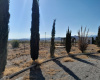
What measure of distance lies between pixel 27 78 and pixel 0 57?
5.36ft

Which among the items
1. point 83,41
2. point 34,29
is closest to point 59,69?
point 34,29

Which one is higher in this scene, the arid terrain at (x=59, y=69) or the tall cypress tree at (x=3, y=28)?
the tall cypress tree at (x=3, y=28)

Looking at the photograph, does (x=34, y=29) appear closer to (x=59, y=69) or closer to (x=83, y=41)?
(x=59, y=69)

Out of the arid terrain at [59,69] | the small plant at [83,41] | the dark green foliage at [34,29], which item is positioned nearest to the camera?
the arid terrain at [59,69]

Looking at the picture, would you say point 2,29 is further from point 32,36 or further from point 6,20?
point 32,36

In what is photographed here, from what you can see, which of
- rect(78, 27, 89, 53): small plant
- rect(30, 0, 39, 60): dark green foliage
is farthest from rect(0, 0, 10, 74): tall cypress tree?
rect(78, 27, 89, 53): small plant

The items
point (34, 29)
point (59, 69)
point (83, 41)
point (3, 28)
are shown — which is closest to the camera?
point (3, 28)

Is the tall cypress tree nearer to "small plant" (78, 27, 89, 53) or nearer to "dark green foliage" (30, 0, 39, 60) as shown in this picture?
"dark green foliage" (30, 0, 39, 60)

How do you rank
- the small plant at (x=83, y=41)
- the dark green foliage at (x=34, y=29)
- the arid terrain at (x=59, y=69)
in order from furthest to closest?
the small plant at (x=83, y=41) < the dark green foliage at (x=34, y=29) < the arid terrain at (x=59, y=69)

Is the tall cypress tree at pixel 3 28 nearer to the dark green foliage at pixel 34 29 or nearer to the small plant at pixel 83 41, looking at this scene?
the dark green foliage at pixel 34 29

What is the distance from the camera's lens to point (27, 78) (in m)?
4.43

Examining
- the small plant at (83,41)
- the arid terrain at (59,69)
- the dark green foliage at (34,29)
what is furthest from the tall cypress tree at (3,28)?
the small plant at (83,41)

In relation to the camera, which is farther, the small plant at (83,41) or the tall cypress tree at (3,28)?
the small plant at (83,41)

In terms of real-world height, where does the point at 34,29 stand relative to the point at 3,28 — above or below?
above
